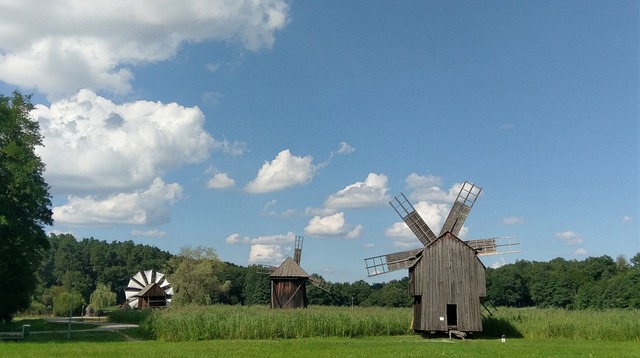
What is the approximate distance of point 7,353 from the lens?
25016mm

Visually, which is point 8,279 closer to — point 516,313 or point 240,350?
point 240,350

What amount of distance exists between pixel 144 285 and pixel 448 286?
59.7m

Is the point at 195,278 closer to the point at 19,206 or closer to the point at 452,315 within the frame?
the point at 19,206

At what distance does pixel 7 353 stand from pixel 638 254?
143044 millimetres

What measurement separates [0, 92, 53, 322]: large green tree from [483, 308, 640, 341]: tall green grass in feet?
102

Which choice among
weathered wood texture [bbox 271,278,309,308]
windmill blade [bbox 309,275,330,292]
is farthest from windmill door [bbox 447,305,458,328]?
windmill blade [bbox 309,275,330,292]

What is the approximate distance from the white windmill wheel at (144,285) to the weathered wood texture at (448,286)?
176 ft

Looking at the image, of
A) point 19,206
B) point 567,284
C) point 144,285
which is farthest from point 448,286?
point 567,284

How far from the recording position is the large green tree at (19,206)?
4003 cm

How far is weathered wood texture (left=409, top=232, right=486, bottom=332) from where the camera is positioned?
39375 millimetres

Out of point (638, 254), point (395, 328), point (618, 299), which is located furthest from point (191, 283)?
point (638, 254)

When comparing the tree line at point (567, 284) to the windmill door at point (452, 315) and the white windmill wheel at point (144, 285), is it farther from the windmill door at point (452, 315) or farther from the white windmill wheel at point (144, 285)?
the windmill door at point (452, 315)

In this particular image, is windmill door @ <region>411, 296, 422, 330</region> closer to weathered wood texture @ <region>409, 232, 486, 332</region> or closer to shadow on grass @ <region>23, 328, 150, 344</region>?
weathered wood texture @ <region>409, 232, 486, 332</region>

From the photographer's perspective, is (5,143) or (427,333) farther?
(5,143)
